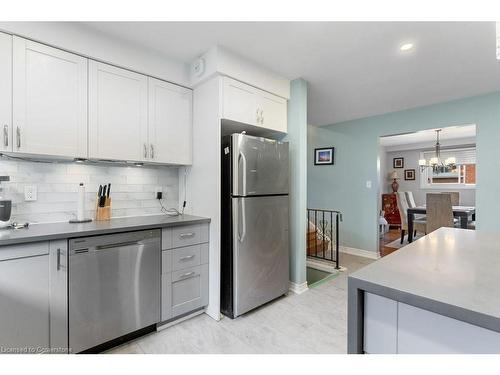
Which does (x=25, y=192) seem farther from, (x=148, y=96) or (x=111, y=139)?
(x=148, y=96)

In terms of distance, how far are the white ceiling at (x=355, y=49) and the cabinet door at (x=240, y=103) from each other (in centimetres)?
27

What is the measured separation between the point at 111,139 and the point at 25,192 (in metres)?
0.71

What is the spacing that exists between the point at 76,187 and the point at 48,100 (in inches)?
27.3

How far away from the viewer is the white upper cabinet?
2.19 meters

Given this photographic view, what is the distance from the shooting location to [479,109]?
122 inches

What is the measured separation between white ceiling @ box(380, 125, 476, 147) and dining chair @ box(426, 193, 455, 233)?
1681 millimetres

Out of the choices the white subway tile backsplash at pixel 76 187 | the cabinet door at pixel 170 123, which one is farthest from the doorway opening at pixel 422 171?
the white subway tile backsplash at pixel 76 187

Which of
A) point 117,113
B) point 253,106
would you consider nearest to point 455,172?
point 253,106

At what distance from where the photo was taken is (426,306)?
A: 2.06 ft

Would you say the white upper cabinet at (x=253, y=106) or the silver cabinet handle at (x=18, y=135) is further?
the white upper cabinet at (x=253, y=106)

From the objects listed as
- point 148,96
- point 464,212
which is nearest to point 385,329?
point 148,96

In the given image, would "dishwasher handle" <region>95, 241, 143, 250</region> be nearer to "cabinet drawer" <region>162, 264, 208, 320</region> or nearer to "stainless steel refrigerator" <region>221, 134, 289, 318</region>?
"cabinet drawer" <region>162, 264, 208, 320</region>

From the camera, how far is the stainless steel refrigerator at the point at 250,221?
212 cm

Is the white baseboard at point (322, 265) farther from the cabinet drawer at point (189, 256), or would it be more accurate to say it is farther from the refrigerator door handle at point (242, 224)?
the cabinet drawer at point (189, 256)
